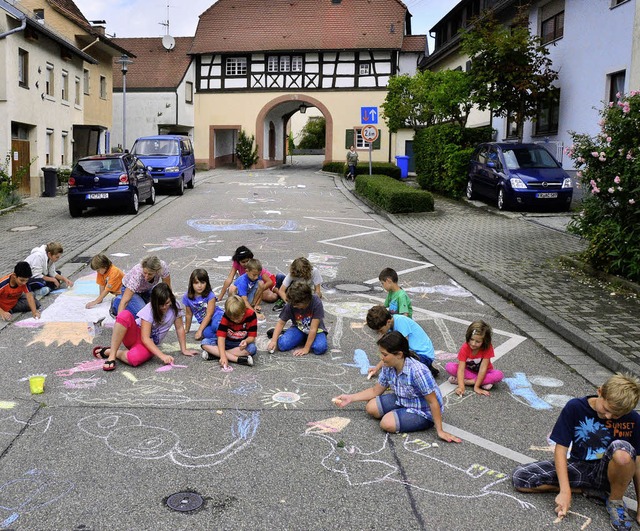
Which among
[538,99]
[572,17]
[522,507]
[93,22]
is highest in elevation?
[93,22]

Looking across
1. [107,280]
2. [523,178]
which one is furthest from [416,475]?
[523,178]

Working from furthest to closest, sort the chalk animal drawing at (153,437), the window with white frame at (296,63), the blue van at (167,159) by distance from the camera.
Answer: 1. the window with white frame at (296,63)
2. the blue van at (167,159)
3. the chalk animal drawing at (153,437)

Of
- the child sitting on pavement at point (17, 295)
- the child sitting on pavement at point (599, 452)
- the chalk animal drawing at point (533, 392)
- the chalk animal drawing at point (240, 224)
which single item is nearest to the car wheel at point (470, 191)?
the chalk animal drawing at point (240, 224)

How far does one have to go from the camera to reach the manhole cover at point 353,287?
1069 cm

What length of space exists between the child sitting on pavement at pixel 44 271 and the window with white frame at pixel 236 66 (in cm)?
3767

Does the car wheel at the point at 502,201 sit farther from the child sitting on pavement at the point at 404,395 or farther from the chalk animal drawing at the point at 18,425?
the chalk animal drawing at the point at 18,425

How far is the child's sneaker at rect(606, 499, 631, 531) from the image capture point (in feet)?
13.2

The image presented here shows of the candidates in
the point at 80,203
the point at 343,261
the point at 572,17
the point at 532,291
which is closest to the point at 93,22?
the point at 80,203

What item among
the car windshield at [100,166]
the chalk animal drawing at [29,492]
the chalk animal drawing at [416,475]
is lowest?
the chalk animal drawing at [416,475]

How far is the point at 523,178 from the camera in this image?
1956 centimetres

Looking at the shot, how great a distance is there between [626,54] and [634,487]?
17.2 m

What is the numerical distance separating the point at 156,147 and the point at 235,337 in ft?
67.3

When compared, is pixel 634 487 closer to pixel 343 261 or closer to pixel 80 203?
pixel 343 261

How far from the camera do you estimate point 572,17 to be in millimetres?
22281
